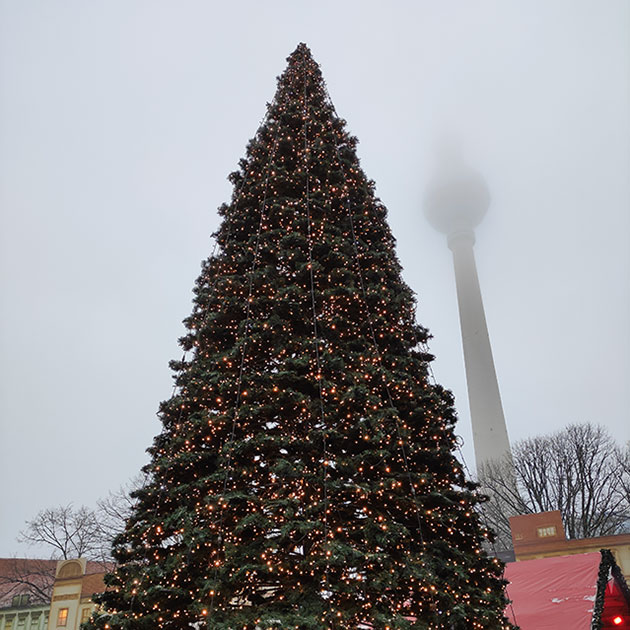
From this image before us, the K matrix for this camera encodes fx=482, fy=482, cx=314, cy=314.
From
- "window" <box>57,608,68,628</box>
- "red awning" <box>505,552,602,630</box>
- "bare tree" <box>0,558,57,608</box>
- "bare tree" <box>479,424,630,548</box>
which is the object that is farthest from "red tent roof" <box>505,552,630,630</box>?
"bare tree" <box>0,558,57,608</box>

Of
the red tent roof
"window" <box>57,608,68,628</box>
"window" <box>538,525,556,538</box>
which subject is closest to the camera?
the red tent roof

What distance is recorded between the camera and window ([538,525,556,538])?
21.1 metres

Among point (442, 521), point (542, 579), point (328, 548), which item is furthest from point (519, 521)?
point (328, 548)

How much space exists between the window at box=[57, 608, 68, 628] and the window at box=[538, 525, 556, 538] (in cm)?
2154

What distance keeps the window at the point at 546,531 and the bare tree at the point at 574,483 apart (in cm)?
141

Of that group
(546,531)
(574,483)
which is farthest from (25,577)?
(574,483)

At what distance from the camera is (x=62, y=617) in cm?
2184

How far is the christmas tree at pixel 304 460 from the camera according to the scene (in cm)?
490

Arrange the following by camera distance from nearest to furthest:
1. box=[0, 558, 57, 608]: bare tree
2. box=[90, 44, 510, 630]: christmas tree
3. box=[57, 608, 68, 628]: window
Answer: box=[90, 44, 510, 630]: christmas tree
box=[57, 608, 68, 628]: window
box=[0, 558, 57, 608]: bare tree

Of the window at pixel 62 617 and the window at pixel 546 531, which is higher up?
the window at pixel 546 531

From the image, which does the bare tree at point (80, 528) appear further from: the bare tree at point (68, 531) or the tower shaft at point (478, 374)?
the tower shaft at point (478, 374)

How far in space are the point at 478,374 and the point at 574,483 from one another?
24.6 metres

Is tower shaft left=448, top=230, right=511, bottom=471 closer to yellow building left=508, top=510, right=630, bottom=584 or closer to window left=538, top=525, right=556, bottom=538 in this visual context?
yellow building left=508, top=510, right=630, bottom=584

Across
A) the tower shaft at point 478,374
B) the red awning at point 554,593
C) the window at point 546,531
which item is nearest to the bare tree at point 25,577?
the window at point 546,531
